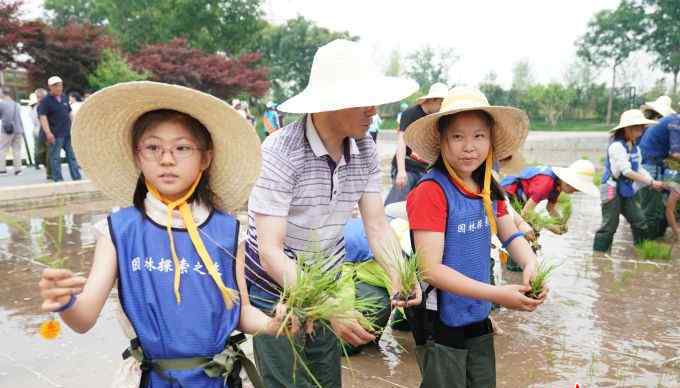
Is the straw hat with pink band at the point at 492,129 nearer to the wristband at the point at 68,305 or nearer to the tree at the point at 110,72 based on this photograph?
the wristband at the point at 68,305

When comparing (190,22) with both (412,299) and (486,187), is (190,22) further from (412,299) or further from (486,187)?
(412,299)

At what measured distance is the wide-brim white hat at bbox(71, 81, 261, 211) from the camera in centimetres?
188

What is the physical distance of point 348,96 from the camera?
7.25 ft

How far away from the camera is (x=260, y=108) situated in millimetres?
35906

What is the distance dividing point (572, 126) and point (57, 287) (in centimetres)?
3930

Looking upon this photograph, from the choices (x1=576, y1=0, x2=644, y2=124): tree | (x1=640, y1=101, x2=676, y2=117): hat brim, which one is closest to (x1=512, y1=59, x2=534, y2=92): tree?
(x1=576, y1=0, x2=644, y2=124): tree

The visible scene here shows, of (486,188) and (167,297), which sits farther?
(486,188)

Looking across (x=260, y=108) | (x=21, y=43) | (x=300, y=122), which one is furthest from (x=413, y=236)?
(x=260, y=108)

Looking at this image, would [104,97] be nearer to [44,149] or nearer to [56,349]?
[56,349]

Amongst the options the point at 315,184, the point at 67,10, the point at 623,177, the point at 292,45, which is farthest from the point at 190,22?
the point at 315,184

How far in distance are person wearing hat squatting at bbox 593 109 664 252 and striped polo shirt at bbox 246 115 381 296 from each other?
173 inches

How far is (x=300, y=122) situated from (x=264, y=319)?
2.73 ft

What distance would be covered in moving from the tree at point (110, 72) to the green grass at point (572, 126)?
24.6 m

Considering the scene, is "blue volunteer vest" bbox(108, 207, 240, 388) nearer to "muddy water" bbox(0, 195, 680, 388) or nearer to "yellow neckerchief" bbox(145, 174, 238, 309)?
"yellow neckerchief" bbox(145, 174, 238, 309)
